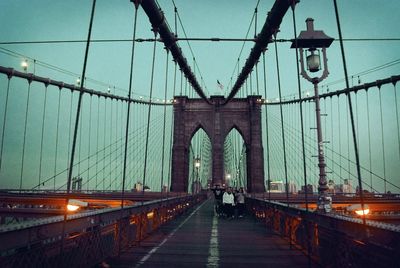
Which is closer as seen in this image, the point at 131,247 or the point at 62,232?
the point at 62,232

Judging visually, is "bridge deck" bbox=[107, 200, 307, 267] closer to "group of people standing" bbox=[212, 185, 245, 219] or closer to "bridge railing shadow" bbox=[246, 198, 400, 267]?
"bridge railing shadow" bbox=[246, 198, 400, 267]

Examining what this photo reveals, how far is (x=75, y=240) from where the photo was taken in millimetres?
3969

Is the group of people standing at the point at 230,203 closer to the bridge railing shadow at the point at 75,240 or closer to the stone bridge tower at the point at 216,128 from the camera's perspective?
the bridge railing shadow at the point at 75,240

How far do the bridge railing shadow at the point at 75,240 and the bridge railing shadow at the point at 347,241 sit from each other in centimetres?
323

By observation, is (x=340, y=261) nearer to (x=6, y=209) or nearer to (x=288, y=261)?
(x=288, y=261)

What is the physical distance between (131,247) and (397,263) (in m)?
5.14

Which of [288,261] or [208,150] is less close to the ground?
[208,150]

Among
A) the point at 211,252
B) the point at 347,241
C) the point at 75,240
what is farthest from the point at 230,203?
the point at 75,240

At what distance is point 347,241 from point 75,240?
347cm

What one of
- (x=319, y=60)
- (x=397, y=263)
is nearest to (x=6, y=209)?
(x=319, y=60)

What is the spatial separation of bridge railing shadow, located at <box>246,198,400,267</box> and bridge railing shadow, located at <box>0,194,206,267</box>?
323cm

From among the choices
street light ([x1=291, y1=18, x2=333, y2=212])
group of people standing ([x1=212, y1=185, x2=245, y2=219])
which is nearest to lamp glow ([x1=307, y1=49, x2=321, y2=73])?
street light ([x1=291, y1=18, x2=333, y2=212])

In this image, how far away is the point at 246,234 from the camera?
29.5 ft

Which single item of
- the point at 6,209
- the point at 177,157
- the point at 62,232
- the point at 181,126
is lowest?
the point at 6,209
